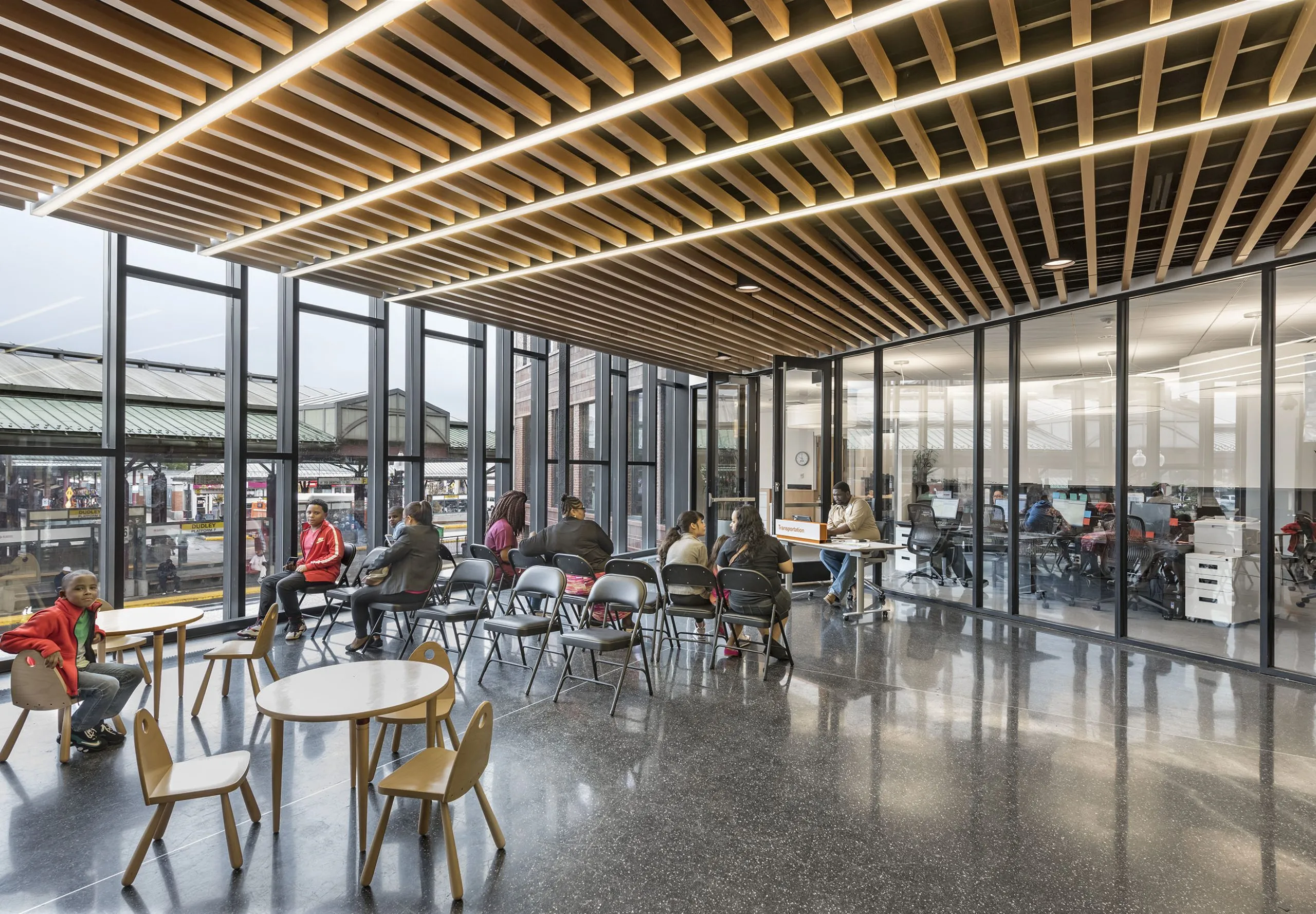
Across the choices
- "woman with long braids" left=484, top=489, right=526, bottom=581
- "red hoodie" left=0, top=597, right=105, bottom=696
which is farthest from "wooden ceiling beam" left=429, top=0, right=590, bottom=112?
"woman with long braids" left=484, top=489, right=526, bottom=581

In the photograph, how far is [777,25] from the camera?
2.50 metres

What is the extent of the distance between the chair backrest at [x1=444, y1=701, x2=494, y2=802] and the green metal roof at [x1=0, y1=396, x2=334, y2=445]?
5.14m

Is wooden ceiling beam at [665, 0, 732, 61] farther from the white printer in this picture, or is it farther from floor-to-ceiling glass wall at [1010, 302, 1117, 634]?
the white printer

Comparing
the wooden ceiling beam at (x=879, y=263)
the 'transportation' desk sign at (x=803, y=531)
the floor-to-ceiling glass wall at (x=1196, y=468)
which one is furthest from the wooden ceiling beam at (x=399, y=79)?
the floor-to-ceiling glass wall at (x=1196, y=468)

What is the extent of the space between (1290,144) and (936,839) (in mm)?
4190

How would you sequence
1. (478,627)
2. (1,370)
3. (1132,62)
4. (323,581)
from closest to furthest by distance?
1. (1132,62)
2. (1,370)
3. (323,581)
4. (478,627)

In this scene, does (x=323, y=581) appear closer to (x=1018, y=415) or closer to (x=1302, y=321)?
(x=1018, y=415)

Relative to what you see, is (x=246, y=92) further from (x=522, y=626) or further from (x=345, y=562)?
(x=345, y=562)

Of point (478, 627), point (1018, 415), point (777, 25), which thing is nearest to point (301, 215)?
point (777, 25)

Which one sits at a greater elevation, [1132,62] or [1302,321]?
[1132,62]

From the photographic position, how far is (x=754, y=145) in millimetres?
3381

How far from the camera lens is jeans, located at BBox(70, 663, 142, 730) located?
3.65m

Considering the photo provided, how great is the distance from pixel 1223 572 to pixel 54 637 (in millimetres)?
8218

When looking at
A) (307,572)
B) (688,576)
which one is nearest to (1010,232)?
(688,576)
